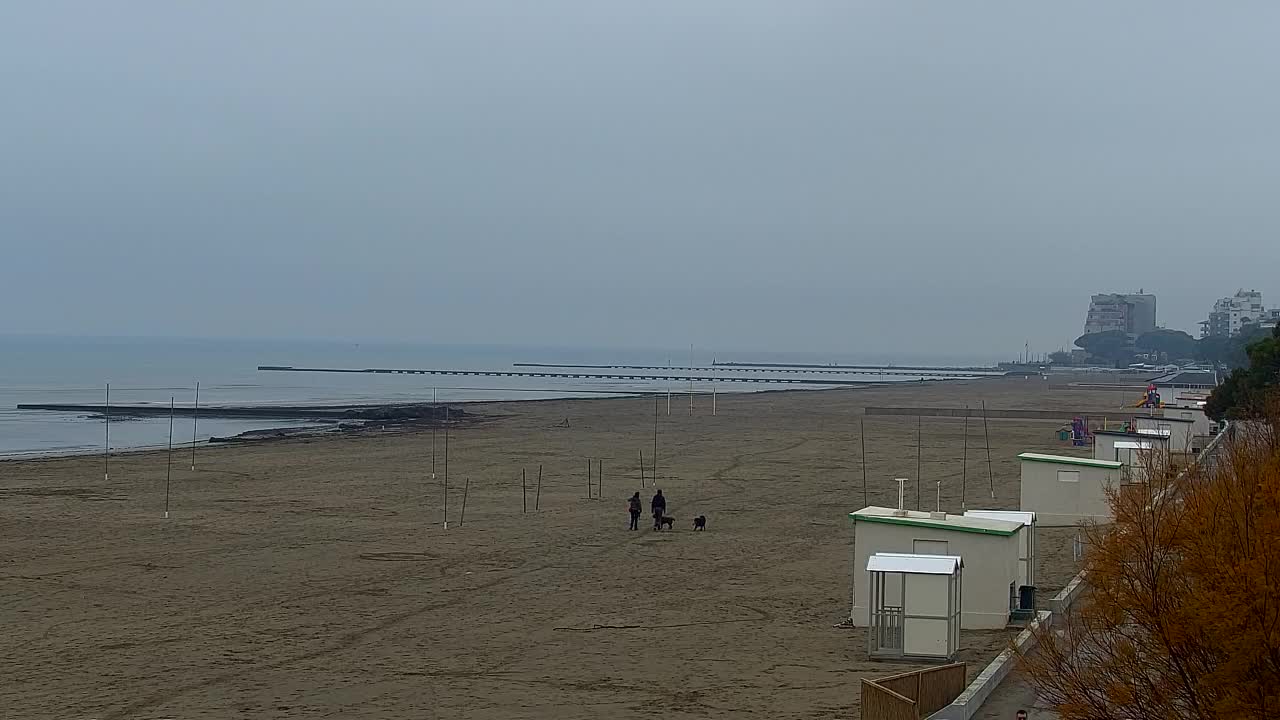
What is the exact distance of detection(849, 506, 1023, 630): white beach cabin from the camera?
1811 cm

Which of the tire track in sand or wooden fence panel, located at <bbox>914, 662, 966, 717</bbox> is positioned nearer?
wooden fence panel, located at <bbox>914, 662, 966, 717</bbox>

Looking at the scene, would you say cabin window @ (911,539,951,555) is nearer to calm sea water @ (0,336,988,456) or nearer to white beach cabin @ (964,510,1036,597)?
white beach cabin @ (964,510,1036,597)

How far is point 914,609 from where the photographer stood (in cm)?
1636

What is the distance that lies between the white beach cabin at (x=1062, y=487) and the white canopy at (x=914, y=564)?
40.0 feet

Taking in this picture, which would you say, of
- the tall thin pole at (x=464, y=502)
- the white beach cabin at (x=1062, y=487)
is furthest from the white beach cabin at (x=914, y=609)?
the tall thin pole at (x=464, y=502)

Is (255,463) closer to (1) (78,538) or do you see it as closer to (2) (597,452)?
(2) (597,452)

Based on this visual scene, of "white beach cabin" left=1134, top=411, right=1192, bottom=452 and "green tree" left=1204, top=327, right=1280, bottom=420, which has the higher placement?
"green tree" left=1204, top=327, right=1280, bottom=420

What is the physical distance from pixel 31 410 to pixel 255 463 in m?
46.3

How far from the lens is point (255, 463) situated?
155ft

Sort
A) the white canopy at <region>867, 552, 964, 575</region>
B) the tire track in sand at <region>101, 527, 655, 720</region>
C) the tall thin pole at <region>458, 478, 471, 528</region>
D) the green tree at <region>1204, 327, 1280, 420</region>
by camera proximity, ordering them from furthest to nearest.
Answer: the green tree at <region>1204, 327, 1280, 420</region>, the tall thin pole at <region>458, 478, 471, 528</region>, the white canopy at <region>867, 552, 964, 575</region>, the tire track in sand at <region>101, 527, 655, 720</region>

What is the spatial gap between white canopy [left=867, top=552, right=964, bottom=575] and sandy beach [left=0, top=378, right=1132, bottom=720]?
→ 3.59 ft

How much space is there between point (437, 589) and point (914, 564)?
27.6 ft

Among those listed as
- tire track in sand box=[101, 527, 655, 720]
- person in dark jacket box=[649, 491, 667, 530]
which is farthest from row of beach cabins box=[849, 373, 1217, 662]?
person in dark jacket box=[649, 491, 667, 530]

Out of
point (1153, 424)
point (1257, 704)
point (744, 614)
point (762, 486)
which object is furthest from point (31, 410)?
point (1257, 704)
